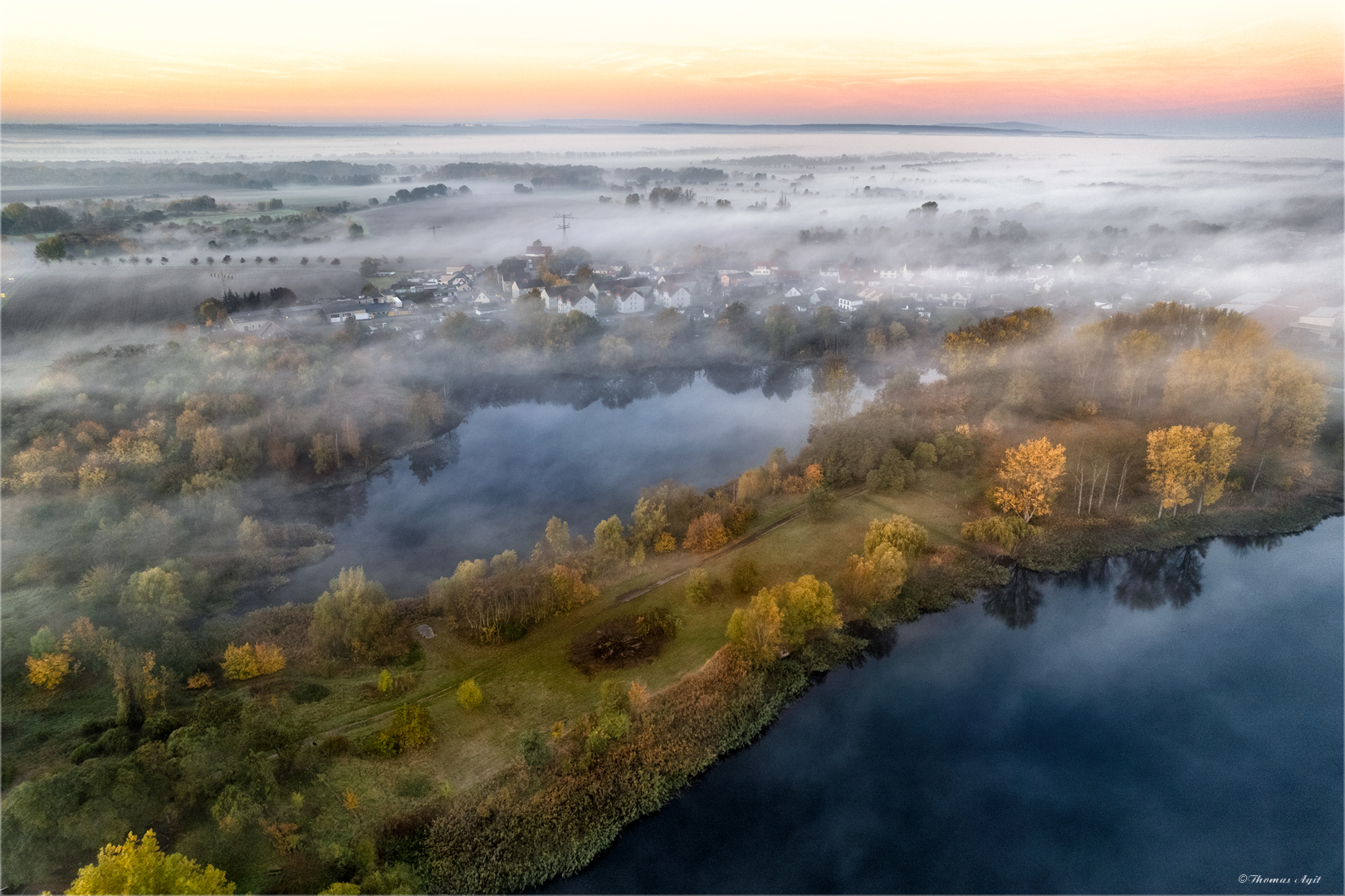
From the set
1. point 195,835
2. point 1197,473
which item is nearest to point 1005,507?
point 1197,473

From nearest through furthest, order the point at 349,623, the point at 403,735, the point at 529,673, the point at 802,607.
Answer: the point at 403,735, the point at 529,673, the point at 349,623, the point at 802,607

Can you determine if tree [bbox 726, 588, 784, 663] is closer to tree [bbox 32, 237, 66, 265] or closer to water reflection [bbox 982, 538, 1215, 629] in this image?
water reflection [bbox 982, 538, 1215, 629]

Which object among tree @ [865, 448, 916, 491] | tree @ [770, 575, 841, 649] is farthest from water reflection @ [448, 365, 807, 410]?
tree @ [770, 575, 841, 649]

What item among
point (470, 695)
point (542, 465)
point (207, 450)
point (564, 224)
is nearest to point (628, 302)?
point (542, 465)

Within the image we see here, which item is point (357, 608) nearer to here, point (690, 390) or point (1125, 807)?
point (1125, 807)

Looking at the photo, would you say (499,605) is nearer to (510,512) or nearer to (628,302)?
(510,512)

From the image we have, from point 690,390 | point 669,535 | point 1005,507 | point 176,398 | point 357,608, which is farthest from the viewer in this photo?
point 690,390
